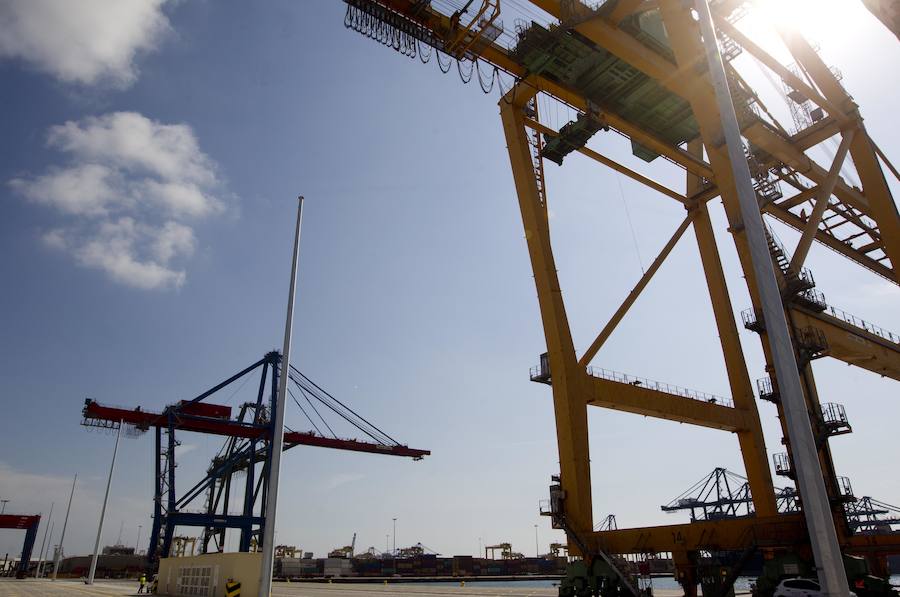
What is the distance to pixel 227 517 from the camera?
140ft

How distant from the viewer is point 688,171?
27500 millimetres

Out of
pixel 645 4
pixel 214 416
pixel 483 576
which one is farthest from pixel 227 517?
pixel 483 576

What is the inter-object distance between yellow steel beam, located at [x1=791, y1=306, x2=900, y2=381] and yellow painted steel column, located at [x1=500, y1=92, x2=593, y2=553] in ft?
25.3

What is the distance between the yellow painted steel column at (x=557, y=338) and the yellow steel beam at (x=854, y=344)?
7.70 m

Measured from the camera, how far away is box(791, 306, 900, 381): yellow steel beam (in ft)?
68.7

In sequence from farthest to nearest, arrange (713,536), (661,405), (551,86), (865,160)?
(865,160) → (551,86) → (661,405) → (713,536)

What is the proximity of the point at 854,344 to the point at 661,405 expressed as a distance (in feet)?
30.6

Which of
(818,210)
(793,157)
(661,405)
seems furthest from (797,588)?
(793,157)

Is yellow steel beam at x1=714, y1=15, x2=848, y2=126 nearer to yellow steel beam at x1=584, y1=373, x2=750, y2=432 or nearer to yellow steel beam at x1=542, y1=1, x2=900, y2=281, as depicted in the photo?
yellow steel beam at x1=542, y1=1, x2=900, y2=281

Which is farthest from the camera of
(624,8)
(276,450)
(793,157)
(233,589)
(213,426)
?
(213,426)

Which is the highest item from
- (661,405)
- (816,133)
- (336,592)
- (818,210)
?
(816,133)

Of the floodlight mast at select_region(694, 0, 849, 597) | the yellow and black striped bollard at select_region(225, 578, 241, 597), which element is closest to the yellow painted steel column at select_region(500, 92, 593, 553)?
the yellow and black striped bollard at select_region(225, 578, 241, 597)

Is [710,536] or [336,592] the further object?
[336,592]

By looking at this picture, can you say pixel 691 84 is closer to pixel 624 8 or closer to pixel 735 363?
pixel 624 8
